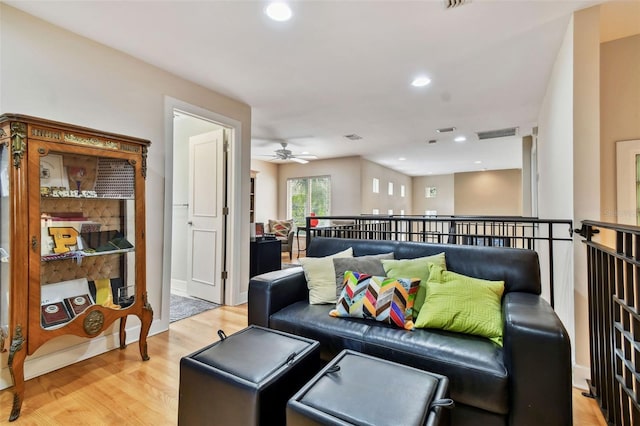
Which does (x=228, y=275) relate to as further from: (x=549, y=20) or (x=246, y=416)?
(x=549, y=20)

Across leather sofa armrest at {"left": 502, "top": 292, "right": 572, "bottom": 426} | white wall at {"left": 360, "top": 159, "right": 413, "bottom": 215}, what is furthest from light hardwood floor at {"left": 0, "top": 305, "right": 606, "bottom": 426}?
white wall at {"left": 360, "top": 159, "right": 413, "bottom": 215}

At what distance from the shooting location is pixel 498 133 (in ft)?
16.5

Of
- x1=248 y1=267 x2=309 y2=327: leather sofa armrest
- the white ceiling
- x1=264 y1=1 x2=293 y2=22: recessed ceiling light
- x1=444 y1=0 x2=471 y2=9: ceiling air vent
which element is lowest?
x1=248 y1=267 x2=309 y2=327: leather sofa armrest

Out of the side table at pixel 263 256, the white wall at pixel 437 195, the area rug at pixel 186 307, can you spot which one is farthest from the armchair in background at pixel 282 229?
the white wall at pixel 437 195

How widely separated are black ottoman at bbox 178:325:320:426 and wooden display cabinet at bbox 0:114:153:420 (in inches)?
Result: 45.2

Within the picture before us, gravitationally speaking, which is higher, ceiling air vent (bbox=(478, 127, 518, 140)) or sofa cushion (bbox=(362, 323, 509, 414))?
ceiling air vent (bbox=(478, 127, 518, 140))

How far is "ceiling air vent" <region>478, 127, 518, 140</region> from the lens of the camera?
484 centimetres

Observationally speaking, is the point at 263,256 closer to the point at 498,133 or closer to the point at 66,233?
the point at 66,233

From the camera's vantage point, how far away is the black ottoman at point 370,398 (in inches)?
38.5

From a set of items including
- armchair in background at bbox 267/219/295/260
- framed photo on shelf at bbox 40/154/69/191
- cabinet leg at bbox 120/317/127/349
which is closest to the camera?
framed photo on shelf at bbox 40/154/69/191

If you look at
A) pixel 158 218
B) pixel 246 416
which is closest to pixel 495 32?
pixel 246 416

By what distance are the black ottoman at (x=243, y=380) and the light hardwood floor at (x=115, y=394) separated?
53cm

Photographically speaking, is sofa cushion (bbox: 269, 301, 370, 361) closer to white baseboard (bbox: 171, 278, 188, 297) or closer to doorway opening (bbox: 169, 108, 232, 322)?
doorway opening (bbox: 169, 108, 232, 322)

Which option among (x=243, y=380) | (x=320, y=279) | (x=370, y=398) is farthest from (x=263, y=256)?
(x=370, y=398)
